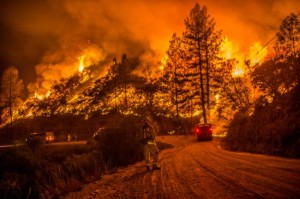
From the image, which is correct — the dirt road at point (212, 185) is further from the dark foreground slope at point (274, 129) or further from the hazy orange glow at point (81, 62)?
the hazy orange glow at point (81, 62)

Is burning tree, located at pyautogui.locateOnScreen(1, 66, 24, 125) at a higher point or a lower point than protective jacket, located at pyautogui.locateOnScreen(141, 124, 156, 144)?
higher

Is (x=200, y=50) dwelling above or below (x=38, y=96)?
below

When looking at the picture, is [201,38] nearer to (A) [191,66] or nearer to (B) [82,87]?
(A) [191,66]

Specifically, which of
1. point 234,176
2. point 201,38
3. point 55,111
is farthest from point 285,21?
point 55,111

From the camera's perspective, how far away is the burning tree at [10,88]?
73875mm

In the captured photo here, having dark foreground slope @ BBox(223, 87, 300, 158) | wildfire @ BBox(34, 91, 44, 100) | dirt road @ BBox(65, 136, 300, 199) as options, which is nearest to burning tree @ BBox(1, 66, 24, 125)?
wildfire @ BBox(34, 91, 44, 100)

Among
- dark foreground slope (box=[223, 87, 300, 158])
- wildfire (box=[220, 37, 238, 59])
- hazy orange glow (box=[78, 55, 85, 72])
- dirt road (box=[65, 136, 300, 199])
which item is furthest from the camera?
hazy orange glow (box=[78, 55, 85, 72])

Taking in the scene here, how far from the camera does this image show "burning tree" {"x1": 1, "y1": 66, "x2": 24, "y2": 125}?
73.9m

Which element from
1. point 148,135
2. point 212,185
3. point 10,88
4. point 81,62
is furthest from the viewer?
point 81,62

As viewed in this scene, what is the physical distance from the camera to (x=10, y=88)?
245ft

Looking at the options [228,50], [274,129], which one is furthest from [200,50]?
[274,129]

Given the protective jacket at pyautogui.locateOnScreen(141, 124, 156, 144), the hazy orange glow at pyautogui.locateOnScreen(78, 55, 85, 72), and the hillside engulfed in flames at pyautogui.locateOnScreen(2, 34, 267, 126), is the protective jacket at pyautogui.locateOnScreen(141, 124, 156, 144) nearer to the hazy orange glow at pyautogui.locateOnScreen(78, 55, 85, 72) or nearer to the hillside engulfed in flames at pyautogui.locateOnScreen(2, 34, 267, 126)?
the hillside engulfed in flames at pyautogui.locateOnScreen(2, 34, 267, 126)

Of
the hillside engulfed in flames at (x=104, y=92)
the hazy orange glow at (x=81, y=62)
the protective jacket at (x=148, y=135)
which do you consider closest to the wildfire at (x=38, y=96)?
the hillside engulfed in flames at (x=104, y=92)

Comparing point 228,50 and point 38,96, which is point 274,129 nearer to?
point 228,50
